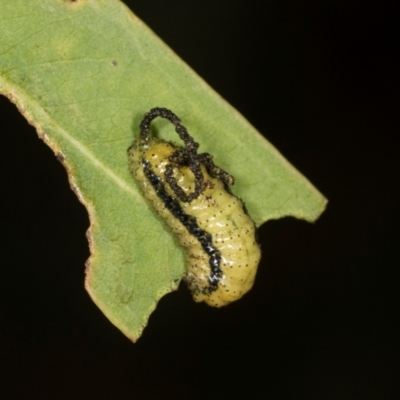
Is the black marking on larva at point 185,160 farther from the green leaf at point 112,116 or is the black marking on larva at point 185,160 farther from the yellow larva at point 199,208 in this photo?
the green leaf at point 112,116

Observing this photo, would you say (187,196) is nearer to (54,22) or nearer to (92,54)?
(92,54)

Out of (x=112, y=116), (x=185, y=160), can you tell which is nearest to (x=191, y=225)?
(x=185, y=160)

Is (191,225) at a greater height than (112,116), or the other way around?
(112,116)

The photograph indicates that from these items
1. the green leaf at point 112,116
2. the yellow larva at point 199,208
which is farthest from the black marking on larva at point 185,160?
the green leaf at point 112,116

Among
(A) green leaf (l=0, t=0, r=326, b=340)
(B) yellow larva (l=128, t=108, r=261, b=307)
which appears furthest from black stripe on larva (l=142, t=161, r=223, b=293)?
(A) green leaf (l=0, t=0, r=326, b=340)

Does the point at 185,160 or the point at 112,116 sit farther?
the point at 185,160

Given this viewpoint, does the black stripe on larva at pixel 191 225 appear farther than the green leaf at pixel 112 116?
Yes

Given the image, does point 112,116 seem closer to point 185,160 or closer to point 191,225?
point 185,160
